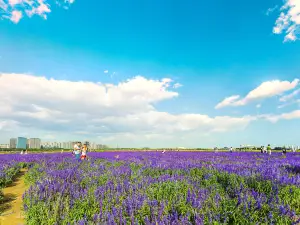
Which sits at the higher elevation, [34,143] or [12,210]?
[34,143]

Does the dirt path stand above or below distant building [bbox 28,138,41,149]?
below

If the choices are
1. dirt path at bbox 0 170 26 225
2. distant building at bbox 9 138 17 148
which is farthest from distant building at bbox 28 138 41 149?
dirt path at bbox 0 170 26 225

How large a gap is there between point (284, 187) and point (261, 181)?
527mm

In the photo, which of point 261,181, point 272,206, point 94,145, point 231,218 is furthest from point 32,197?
point 94,145

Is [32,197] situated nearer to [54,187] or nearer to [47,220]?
[54,187]

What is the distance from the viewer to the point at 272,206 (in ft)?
12.4

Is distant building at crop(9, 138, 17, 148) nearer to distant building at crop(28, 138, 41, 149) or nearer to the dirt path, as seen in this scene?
distant building at crop(28, 138, 41, 149)

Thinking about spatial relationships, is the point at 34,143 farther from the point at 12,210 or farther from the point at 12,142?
the point at 12,210

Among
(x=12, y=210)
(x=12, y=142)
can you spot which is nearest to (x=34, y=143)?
(x=12, y=142)

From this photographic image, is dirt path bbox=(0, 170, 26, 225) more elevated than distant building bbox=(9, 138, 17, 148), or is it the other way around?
distant building bbox=(9, 138, 17, 148)

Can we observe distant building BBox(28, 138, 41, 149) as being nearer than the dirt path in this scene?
No

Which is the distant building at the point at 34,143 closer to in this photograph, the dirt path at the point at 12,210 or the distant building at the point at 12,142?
the distant building at the point at 12,142

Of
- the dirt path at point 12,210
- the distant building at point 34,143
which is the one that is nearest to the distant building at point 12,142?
the distant building at point 34,143

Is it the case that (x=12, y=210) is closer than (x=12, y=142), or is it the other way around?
(x=12, y=210)
